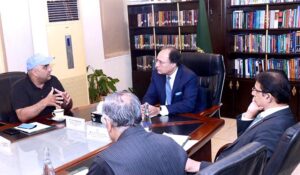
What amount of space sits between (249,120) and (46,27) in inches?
98.7

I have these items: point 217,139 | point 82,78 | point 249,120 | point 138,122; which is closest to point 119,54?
point 82,78

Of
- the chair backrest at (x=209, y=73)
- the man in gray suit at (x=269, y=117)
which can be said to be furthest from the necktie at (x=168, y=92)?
the man in gray suit at (x=269, y=117)

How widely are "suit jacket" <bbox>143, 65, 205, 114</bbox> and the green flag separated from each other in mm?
1464

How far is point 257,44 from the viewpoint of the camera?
4.47 meters

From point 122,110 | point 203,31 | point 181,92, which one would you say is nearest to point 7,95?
point 181,92

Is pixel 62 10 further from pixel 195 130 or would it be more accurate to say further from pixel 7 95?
pixel 195 130

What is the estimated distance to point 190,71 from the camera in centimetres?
295

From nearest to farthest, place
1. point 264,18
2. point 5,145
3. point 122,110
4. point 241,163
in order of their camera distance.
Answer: point 241,163 < point 122,110 < point 5,145 < point 264,18

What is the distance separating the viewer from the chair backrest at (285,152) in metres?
1.51

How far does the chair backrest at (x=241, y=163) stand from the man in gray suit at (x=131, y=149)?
0.88 feet

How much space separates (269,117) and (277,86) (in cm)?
19

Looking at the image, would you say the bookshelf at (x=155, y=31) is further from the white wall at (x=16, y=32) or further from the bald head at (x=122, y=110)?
the bald head at (x=122, y=110)

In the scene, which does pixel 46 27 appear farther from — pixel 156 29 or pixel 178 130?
pixel 178 130

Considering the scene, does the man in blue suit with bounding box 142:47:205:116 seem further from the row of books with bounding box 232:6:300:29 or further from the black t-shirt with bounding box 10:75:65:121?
the row of books with bounding box 232:6:300:29
